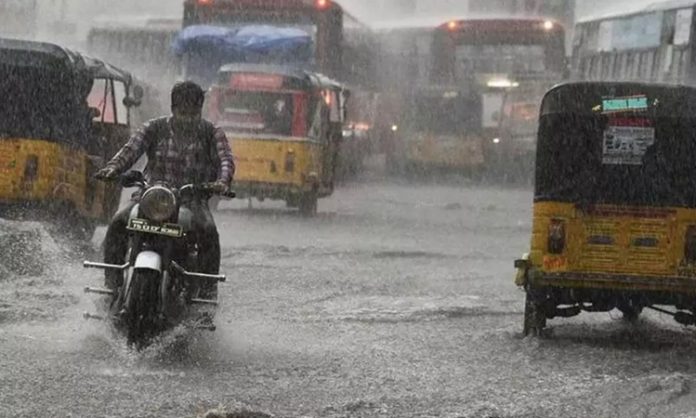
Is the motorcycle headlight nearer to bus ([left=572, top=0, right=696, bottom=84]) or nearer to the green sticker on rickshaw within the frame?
the green sticker on rickshaw

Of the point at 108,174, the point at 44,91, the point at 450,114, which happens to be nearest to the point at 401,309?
the point at 108,174

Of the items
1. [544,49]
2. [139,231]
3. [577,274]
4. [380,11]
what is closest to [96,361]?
[139,231]

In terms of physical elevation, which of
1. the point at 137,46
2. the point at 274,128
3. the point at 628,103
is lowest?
the point at 274,128

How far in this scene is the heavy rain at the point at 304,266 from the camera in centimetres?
856

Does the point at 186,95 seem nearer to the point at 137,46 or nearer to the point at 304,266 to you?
the point at 304,266

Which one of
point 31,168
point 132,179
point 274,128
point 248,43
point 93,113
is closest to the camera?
point 132,179

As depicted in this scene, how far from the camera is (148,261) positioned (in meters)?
8.89

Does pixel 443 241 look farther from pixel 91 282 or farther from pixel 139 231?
pixel 139 231

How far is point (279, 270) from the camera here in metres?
15.9

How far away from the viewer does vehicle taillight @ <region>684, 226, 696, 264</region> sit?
10.8 meters

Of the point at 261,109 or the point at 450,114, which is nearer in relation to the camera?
the point at 261,109

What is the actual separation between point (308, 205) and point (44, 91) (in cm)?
1022

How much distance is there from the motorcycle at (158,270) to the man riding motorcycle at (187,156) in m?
0.12

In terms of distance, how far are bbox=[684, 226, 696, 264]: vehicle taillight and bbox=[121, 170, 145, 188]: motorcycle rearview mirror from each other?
12.8 ft
